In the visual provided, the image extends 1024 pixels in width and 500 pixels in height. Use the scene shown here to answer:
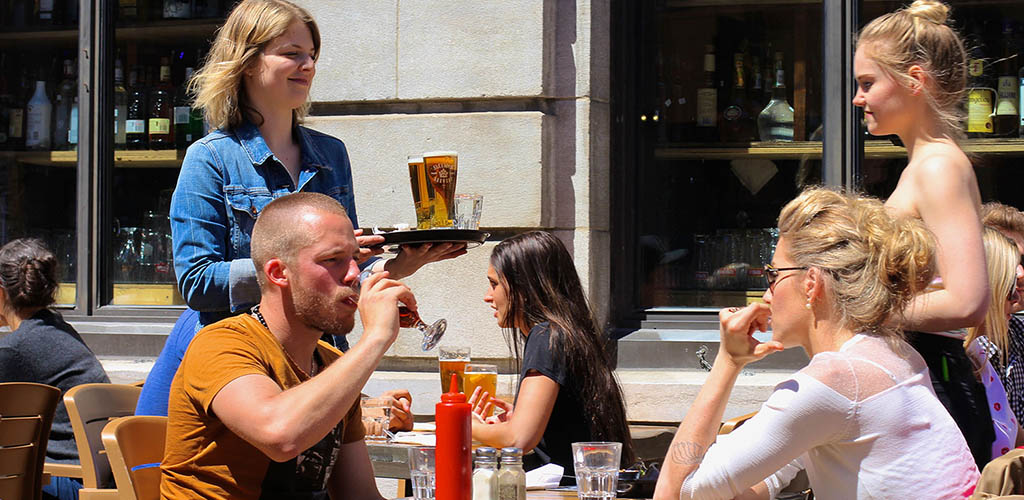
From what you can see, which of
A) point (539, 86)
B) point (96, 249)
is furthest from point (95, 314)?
point (539, 86)

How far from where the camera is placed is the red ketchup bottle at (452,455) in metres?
2.21

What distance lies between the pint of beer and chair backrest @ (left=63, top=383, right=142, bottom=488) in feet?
4.23

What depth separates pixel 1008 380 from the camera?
13.3ft

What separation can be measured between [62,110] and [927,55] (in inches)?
198

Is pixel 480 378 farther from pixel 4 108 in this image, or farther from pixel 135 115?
pixel 4 108

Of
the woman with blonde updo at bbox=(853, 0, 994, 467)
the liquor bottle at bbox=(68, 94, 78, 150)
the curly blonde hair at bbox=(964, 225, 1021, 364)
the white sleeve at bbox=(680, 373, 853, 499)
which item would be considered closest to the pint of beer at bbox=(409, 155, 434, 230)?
the white sleeve at bbox=(680, 373, 853, 499)

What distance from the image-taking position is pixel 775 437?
2.43m

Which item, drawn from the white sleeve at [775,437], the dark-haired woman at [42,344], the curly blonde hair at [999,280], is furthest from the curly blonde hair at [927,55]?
the dark-haired woman at [42,344]

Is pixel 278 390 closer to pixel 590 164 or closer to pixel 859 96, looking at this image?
pixel 859 96

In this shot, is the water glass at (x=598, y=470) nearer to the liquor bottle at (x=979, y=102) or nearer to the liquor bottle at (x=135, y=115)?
the liquor bottle at (x=979, y=102)

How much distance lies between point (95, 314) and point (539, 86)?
2759 mm

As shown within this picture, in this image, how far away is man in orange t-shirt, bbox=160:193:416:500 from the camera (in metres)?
2.37

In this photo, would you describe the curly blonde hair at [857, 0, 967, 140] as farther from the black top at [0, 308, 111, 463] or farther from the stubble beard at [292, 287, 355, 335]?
the black top at [0, 308, 111, 463]

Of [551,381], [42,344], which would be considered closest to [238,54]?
[551,381]
